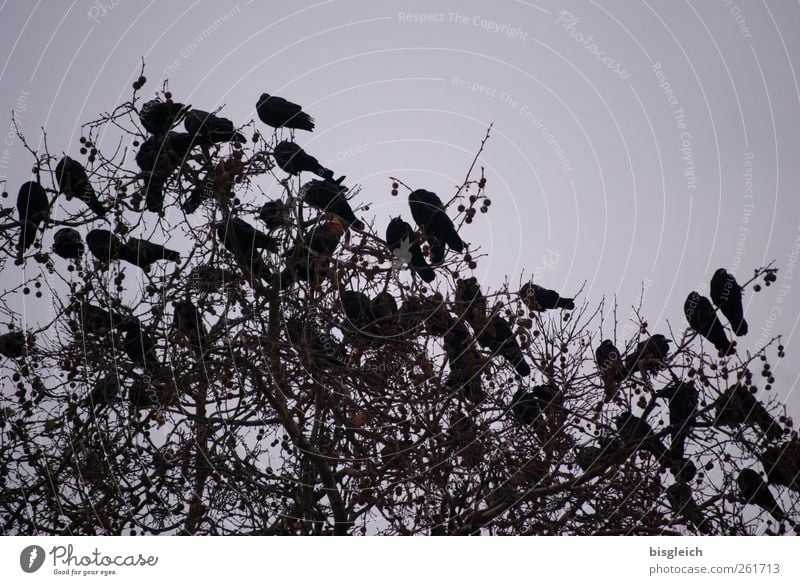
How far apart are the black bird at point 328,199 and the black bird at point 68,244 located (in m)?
1.92

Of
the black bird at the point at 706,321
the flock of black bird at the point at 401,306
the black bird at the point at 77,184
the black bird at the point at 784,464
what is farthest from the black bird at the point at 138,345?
the black bird at the point at 784,464

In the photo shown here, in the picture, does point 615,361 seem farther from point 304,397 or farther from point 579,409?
point 304,397

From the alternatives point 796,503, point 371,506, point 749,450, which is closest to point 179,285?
point 371,506

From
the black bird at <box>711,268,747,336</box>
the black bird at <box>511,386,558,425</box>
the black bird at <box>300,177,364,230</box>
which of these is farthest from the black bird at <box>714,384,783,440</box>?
the black bird at <box>300,177,364,230</box>

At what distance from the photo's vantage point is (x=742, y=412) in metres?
5.88

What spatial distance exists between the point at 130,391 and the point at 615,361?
13.4 ft

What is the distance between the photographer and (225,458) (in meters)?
5.83

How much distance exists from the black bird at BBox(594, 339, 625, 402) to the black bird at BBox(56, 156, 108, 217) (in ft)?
14.4

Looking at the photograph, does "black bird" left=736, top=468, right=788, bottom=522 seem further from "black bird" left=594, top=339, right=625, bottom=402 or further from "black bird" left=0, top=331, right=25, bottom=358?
"black bird" left=0, top=331, right=25, bottom=358

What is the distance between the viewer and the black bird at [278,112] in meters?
6.25

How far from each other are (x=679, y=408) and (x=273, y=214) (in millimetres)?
3732

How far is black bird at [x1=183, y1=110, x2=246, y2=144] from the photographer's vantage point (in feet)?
19.8
